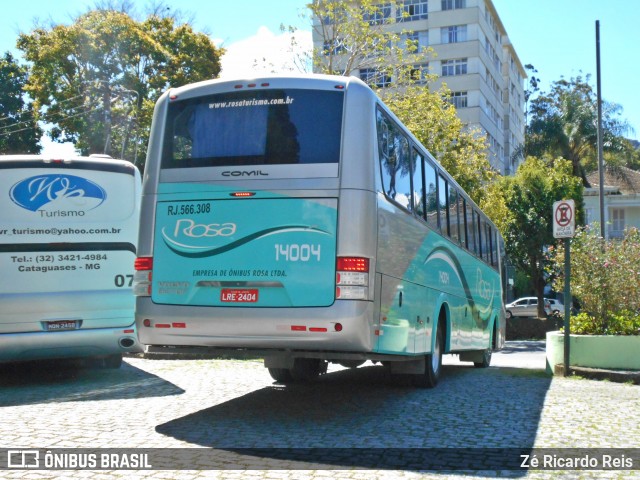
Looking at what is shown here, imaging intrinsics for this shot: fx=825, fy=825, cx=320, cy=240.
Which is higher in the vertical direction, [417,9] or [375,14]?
[417,9]

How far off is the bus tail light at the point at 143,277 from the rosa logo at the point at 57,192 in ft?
11.4

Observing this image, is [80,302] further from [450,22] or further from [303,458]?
[450,22]

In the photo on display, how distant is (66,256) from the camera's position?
37.4 feet

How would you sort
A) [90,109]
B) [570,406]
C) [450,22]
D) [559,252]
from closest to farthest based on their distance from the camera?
1. [570,406]
2. [559,252]
3. [90,109]
4. [450,22]

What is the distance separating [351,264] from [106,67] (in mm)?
35863

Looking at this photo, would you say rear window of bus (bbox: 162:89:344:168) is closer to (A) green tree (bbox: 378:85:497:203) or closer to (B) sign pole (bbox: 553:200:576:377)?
(B) sign pole (bbox: 553:200:576:377)

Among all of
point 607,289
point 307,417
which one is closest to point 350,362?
point 307,417

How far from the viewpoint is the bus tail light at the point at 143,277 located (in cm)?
840

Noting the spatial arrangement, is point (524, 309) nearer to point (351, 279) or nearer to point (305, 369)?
point (305, 369)

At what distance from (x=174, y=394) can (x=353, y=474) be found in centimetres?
482

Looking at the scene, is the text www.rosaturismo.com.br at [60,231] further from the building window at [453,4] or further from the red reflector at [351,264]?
the building window at [453,4]

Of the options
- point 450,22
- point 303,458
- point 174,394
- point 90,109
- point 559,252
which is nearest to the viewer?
point 303,458

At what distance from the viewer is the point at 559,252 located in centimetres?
1588

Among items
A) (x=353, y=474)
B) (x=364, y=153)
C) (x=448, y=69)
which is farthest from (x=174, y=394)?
(x=448, y=69)
